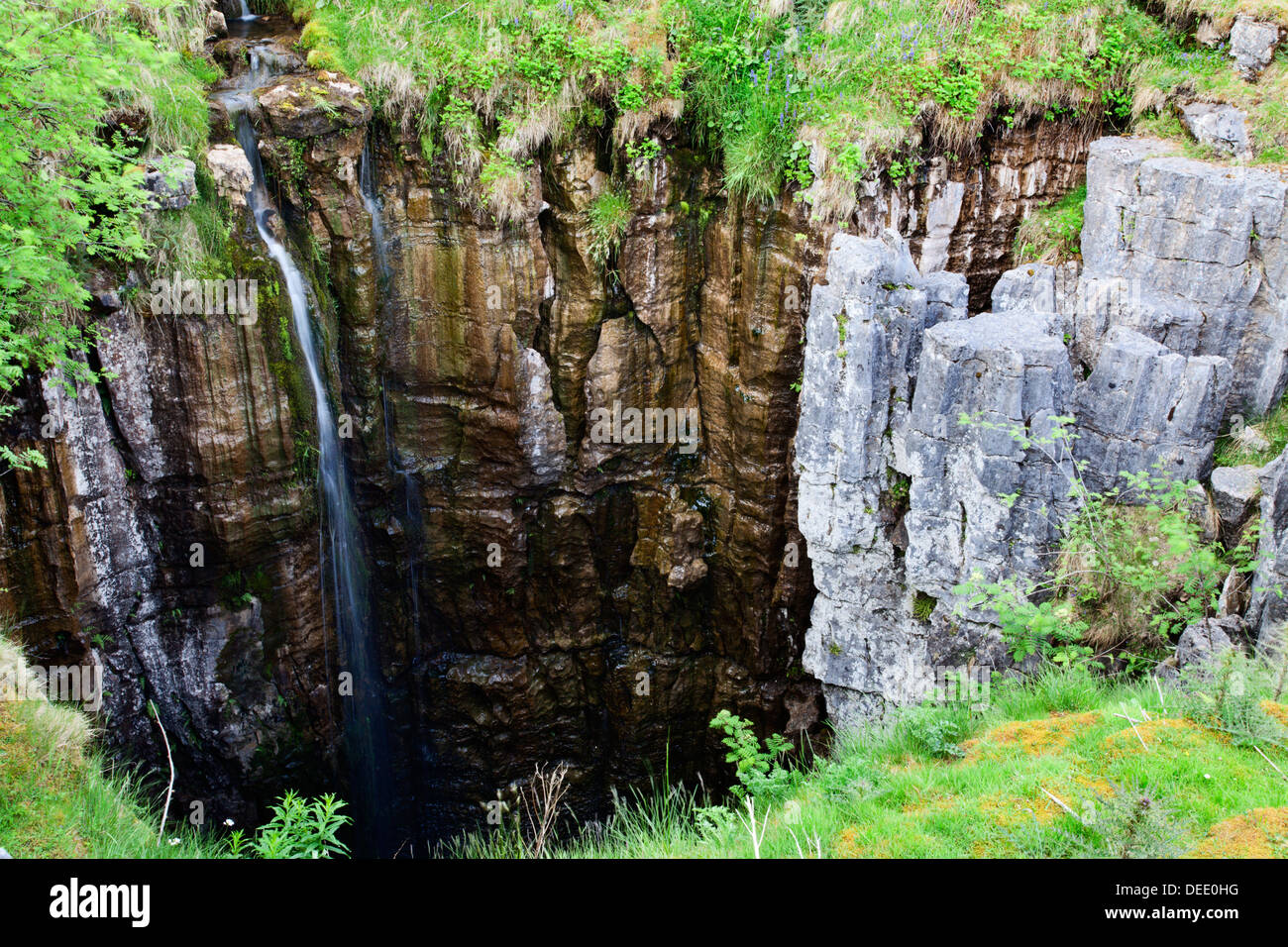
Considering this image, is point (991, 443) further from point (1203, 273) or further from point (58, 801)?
point (58, 801)

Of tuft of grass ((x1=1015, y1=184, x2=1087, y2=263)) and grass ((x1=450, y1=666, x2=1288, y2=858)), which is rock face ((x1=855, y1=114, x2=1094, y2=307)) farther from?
grass ((x1=450, y1=666, x2=1288, y2=858))

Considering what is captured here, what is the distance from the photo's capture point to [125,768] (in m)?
9.46

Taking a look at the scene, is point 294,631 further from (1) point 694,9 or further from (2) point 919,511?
(1) point 694,9

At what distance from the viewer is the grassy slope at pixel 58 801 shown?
17.6 feet

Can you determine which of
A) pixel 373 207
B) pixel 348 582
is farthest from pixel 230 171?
pixel 348 582

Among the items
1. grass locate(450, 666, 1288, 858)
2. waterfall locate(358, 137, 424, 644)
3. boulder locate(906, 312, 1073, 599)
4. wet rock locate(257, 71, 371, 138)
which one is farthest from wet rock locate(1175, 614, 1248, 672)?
wet rock locate(257, 71, 371, 138)

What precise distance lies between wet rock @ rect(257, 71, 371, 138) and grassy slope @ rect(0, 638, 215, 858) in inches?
250

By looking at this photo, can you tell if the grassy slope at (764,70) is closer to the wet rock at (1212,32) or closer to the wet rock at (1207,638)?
the wet rock at (1212,32)

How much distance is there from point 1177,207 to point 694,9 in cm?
580

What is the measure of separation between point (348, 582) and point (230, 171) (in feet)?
16.4

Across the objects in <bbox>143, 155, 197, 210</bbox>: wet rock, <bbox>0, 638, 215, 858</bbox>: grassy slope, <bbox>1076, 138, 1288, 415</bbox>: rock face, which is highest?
<bbox>143, 155, 197, 210</bbox>: wet rock

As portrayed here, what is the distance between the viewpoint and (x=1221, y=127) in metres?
9.13

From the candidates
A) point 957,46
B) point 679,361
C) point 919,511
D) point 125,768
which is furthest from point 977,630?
point 125,768

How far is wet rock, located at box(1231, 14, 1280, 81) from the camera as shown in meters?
9.34
